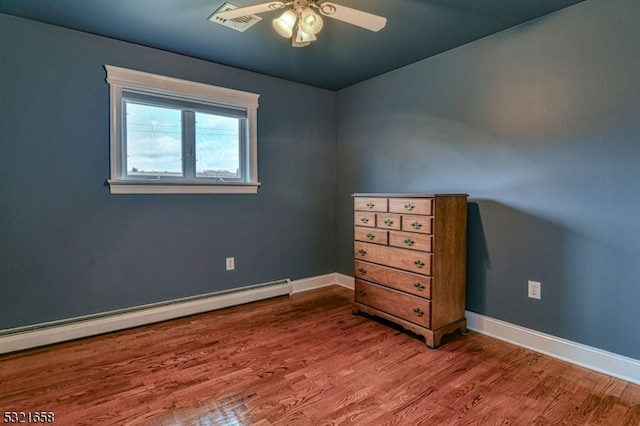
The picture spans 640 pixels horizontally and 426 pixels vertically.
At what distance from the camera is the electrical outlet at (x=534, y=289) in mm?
2283

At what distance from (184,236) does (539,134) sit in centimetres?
289

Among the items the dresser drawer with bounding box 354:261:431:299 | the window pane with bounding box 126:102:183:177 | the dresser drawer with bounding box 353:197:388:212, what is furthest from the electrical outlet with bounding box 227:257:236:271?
the dresser drawer with bounding box 353:197:388:212

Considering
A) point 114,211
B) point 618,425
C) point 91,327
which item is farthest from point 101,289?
point 618,425

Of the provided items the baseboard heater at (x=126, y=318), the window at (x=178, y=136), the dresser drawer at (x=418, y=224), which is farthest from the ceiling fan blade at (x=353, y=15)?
the baseboard heater at (x=126, y=318)

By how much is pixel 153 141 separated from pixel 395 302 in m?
2.40

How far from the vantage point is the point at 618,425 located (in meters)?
1.56

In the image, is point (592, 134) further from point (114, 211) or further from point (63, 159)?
point (63, 159)

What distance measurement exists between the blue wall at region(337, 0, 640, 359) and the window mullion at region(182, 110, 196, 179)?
2.01 metres

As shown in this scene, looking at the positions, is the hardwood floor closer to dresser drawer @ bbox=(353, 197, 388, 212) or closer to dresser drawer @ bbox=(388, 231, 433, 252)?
dresser drawer @ bbox=(388, 231, 433, 252)

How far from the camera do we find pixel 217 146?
3.14 m

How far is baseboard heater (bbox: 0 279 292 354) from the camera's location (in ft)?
7.54

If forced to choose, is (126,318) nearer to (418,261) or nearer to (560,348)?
(418,261)

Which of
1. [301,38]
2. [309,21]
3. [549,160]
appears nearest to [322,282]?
[549,160]

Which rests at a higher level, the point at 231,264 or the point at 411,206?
the point at 411,206
